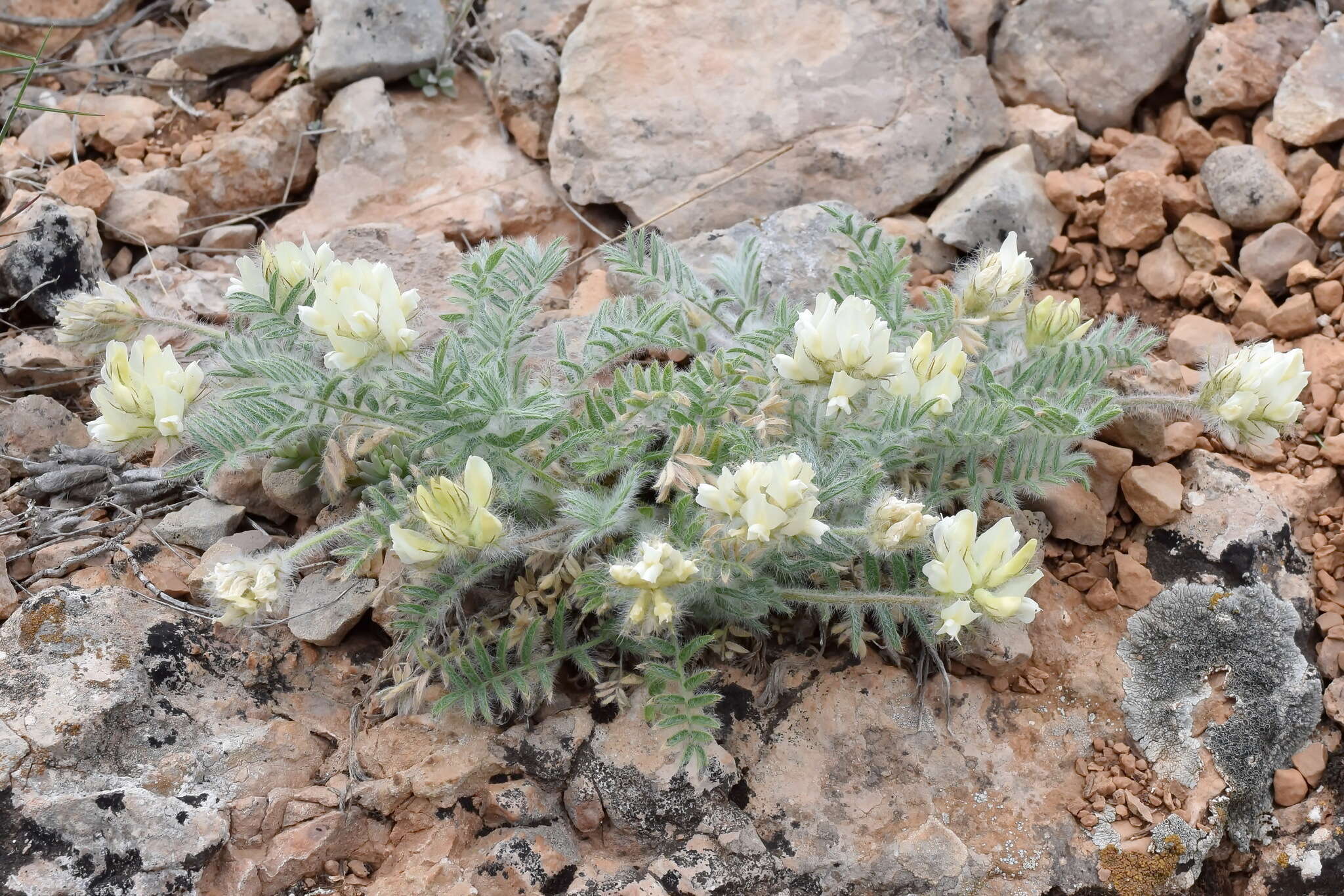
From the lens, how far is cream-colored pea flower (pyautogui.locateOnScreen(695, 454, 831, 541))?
216 centimetres

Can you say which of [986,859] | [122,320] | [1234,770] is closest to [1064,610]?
[1234,770]

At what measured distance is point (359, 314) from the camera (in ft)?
7.39

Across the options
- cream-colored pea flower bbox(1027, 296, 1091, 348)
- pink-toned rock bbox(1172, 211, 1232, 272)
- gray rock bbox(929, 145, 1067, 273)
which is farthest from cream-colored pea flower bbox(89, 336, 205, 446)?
pink-toned rock bbox(1172, 211, 1232, 272)

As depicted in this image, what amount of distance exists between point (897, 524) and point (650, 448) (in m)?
0.83

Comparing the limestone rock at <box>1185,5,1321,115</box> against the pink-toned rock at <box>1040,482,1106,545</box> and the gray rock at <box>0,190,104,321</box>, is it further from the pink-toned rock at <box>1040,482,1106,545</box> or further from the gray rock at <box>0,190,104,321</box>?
the gray rock at <box>0,190,104,321</box>

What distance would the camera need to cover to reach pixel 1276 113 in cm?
373

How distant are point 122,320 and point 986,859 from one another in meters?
2.35

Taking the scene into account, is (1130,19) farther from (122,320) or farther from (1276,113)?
(122,320)

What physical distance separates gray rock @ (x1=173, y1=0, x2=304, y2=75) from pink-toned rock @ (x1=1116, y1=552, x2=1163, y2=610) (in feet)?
11.3

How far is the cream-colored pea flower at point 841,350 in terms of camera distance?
7.59 feet

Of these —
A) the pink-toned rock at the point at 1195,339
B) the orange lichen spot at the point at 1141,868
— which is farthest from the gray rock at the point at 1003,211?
the orange lichen spot at the point at 1141,868

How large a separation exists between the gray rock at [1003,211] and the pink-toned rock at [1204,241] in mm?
382

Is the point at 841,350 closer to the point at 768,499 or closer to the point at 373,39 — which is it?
the point at 768,499

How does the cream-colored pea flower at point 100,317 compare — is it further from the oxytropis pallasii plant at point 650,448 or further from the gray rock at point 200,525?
the gray rock at point 200,525
